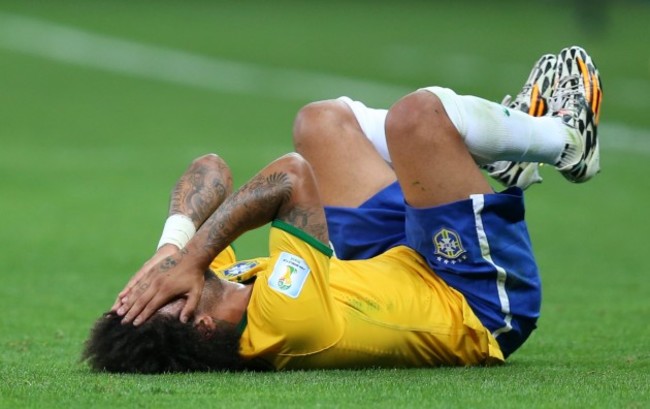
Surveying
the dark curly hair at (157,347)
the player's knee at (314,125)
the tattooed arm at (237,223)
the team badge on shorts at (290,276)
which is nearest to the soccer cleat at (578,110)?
the player's knee at (314,125)

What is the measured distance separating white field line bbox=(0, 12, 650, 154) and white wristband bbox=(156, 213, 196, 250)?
1297cm

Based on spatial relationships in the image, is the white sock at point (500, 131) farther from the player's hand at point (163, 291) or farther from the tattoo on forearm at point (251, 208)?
the player's hand at point (163, 291)

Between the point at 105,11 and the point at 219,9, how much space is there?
2170mm

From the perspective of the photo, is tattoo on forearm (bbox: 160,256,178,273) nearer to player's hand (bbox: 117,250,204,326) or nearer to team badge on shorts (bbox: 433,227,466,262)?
player's hand (bbox: 117,250,204,326)

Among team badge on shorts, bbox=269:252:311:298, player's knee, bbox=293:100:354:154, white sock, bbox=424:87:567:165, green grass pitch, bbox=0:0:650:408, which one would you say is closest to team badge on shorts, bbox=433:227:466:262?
white sock, bbox=424:87:567:165

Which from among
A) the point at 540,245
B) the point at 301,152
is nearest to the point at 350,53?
the point at 540,245

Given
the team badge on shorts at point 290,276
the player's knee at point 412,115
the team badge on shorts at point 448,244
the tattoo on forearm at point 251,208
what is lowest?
the team badge on shorts at point 448,244

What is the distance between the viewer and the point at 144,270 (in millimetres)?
4793

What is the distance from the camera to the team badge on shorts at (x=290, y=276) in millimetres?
4676

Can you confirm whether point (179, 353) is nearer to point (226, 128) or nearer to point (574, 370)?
point (574, 370)

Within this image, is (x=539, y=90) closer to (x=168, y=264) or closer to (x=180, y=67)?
(x=168, y=264)

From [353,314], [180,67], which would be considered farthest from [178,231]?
[180,67]

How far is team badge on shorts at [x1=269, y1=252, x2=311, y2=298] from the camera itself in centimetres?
468

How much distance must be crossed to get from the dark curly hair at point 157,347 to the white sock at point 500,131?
120 centimetres
